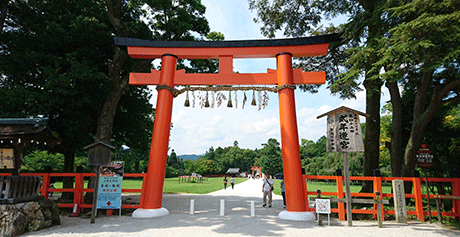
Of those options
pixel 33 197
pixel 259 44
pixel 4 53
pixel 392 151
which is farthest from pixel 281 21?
pixel 4 53

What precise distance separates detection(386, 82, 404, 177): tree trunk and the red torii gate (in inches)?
149

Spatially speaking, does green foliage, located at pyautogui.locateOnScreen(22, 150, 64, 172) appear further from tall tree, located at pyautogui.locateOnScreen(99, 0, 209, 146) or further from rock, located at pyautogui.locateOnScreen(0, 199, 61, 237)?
rock, located at pyautogui.locateOnScreen(0, 199, 61, 237)

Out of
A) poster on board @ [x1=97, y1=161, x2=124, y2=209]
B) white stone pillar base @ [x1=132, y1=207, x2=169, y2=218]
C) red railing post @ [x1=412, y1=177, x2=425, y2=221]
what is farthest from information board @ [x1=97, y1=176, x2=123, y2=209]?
red railing post @ [x1=412, y1=177, x2=425, y2=221]

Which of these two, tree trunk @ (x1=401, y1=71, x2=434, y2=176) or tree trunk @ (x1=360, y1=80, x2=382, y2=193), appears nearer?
tree trunk @ (x1=401, y1=71, x2=434, y2=176)

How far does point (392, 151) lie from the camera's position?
31.4 ft

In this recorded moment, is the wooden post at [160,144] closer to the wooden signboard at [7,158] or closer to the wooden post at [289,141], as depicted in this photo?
the wooden signboard at [7,158]

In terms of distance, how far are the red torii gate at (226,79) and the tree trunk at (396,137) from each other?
12.4 feet

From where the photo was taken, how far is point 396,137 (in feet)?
31.3

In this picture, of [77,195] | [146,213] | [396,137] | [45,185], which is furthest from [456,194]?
[45,185]

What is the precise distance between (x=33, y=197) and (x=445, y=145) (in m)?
16.3

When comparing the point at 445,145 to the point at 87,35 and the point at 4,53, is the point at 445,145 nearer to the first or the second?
the point at 87,35

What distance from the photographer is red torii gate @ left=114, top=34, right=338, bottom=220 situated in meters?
7.79

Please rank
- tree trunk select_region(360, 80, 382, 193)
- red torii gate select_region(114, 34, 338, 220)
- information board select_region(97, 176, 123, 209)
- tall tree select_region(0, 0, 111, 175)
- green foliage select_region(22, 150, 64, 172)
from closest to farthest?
red torii gate select_region(114, 34, 338, 220) < information board select_region(97, 176, 123, 209) < tall tree select_region(0, 0, 111, 175) < tree trunk select_region(360, 80, 382, 193) < green foliage select_region(22, 150, 64, 172)

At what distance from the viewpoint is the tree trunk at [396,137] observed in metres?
9.34
